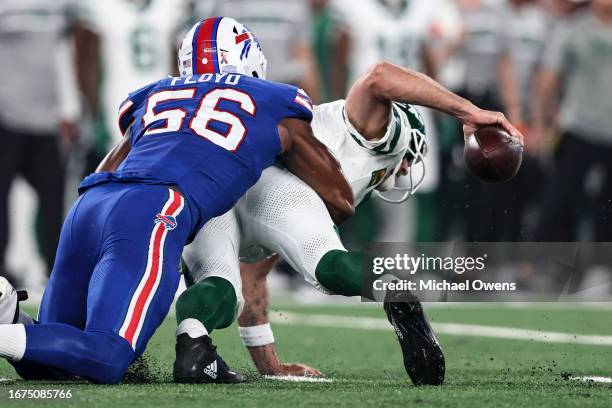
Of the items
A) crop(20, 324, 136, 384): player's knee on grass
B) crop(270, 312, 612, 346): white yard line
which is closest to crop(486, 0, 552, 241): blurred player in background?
crop(270, 312, 612, 346): white yard line

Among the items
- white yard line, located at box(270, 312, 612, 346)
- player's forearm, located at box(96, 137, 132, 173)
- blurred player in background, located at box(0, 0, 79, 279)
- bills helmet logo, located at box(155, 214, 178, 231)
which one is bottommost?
white yard line, located at box(270, 312, 612, 346)

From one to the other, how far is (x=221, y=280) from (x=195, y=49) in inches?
27.5

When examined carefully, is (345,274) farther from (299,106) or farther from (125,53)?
(125,53)

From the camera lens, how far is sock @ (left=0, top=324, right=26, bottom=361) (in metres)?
2.76

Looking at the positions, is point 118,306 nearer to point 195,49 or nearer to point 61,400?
point 61,400

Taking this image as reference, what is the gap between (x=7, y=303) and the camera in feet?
10.2

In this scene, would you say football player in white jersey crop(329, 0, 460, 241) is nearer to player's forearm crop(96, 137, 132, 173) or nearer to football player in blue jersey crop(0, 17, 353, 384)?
football player in blue jersey crop(0, 17, 353, 384)

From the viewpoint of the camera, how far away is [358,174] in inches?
144

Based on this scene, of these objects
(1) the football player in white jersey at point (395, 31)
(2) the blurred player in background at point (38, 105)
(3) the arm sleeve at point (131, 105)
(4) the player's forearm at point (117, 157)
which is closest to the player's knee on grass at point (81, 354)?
(4) the player's forearm at point (117, 157)

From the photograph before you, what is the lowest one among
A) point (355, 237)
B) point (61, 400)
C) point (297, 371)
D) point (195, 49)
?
point (355, 237)

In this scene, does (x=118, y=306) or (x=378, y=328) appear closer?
(x=118, y=306)

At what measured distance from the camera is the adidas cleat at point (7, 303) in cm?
308

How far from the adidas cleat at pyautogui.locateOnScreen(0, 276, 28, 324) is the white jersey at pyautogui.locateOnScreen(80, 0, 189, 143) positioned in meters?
4.02

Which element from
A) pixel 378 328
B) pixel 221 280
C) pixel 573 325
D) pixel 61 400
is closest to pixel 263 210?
pixel 221 280
